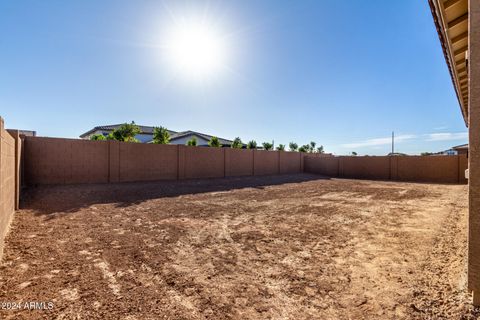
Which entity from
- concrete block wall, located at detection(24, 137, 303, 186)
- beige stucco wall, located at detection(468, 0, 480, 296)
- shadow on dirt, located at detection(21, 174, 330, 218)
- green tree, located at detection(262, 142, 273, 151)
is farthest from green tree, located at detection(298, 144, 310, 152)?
beige stucco wall, located at detection(468, 0, 480, 296)

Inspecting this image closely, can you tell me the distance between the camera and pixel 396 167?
62.2 ft

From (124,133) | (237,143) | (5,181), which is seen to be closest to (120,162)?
(5,181)

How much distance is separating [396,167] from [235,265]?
19.9m

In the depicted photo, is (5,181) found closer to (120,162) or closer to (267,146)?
(120,162)

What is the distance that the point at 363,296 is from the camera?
254 cm

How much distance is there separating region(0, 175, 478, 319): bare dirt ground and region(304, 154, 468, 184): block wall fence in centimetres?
1394

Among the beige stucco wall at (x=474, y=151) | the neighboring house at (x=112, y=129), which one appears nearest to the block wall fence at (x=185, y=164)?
the beige stucco wall at (x=474, y=151)

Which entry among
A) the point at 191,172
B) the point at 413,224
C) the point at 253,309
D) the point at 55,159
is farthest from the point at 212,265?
the point at 191,172

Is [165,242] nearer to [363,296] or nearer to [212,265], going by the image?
[212,265]

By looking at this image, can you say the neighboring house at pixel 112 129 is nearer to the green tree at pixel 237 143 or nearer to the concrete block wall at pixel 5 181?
the green tree at pixel 237 143

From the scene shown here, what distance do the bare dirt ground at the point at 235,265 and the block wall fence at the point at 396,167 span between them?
13943 mm

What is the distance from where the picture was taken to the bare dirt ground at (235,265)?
2.32 meters

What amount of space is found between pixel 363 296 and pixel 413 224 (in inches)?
148

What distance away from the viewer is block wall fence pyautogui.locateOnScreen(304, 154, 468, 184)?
1673 centimetres
